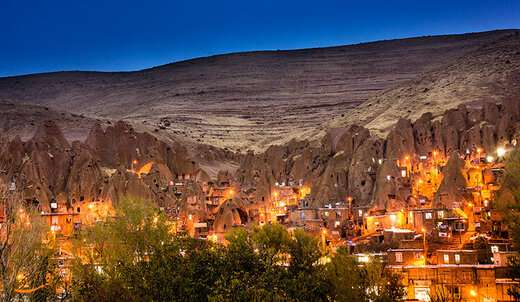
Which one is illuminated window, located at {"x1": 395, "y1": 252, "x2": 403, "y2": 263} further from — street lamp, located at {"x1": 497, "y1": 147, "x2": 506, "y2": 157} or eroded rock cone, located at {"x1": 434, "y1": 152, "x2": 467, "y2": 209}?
street lamp, located at {"x1": 497, "y1": 147, "x2": 506, "y2": 157}

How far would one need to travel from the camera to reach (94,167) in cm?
7369

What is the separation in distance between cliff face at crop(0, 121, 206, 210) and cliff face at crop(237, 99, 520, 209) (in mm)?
12189

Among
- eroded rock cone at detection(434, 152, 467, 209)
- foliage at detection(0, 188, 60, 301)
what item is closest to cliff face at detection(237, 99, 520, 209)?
eroded rock cone at detection(434, 152, 467, 209)

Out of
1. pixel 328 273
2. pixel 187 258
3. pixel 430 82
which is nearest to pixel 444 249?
pixel 328 273

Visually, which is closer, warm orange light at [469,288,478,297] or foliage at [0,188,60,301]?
foliage at [0,188,60,301]

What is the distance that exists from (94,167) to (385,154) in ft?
109

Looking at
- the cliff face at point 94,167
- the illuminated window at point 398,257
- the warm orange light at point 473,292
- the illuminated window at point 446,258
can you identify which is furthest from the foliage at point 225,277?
the cliff face at point 94,167

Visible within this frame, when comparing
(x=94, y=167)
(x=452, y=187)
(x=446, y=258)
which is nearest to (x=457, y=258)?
(x=446, y=258)

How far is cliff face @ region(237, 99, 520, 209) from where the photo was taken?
61.9 m

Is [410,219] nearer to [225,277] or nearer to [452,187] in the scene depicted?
[452,187]

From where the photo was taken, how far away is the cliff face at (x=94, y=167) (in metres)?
67.9

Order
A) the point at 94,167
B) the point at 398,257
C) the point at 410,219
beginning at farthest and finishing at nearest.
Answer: the point at 94,167
the point at 410,219
the point at 398,257

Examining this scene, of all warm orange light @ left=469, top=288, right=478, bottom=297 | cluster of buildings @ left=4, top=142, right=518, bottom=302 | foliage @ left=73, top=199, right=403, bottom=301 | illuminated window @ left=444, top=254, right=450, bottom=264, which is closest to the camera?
foliage @ left=73, top=199, right=403, bottom=301

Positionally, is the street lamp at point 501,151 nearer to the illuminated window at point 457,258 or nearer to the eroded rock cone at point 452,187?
the eroded rock cone at point 452,187
